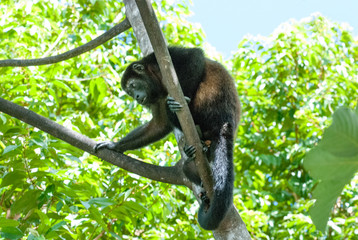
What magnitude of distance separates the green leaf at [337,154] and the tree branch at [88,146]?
236cm

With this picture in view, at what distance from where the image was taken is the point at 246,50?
647 centimetres

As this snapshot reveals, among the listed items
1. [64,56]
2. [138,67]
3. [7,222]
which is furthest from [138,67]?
[7,222]

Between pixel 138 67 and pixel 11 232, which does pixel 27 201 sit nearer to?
pixel 11 232

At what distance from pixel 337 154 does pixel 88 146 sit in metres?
2.65

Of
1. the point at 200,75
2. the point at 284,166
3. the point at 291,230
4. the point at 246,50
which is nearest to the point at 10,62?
the point at 200,75

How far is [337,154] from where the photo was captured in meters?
0.42

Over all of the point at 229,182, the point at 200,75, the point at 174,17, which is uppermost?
the point at 174,17

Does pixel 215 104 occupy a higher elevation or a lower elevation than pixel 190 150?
higher

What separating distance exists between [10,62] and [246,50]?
4143 millimetres

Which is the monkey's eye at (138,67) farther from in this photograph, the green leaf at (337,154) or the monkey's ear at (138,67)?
the green leaf at (337,154)

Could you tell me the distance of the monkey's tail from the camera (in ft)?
7.93

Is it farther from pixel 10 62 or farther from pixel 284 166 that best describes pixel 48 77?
pixel 284 166

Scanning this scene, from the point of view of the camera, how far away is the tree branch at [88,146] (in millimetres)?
2777

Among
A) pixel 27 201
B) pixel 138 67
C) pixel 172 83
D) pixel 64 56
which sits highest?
pixel 64 56
